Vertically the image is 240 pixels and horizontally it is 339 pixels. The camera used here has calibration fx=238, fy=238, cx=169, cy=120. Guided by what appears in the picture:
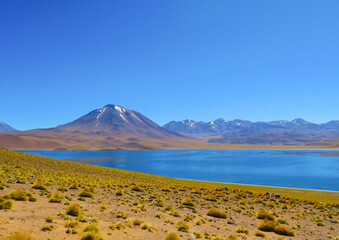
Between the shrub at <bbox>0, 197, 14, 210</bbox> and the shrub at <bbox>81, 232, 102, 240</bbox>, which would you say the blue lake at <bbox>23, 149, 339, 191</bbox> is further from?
the shrub at <bbox>0, 197, 14, 210</bbox>

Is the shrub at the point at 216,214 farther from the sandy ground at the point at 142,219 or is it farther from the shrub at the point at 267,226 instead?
the shrub at the point at 267,226

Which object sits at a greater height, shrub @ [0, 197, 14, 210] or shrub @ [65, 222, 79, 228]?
shrub @ [0, 197, 14, 210]

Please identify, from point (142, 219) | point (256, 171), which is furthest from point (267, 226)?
point (256, 171)

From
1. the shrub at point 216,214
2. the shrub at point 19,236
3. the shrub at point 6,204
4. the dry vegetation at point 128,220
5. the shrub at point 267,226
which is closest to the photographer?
the shrub at point 19,236

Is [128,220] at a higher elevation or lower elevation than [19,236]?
lower

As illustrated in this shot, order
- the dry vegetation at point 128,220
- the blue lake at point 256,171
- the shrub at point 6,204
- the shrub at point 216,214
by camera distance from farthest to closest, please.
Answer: the blue lake at point 256,171
the shrub at point 216,214
the shrub at point 6,204
the dry vegetation at point 128,220

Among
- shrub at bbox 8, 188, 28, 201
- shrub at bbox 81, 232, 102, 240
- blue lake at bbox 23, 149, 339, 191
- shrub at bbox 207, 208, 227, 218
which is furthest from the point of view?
blue lake at bbox 23, 149, 339, 191

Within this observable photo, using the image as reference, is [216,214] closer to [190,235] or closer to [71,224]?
[190,235]

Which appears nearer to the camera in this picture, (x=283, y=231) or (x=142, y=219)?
(x=142, y=219)

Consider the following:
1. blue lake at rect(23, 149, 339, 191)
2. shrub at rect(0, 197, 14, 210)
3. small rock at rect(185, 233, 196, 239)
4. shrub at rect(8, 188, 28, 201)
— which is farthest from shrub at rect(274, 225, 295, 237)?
blue lake at rect(23, 149, 339, 191)

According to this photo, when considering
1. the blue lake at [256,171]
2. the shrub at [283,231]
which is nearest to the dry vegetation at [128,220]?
the shrub at [283,231]

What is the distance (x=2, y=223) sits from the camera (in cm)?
973

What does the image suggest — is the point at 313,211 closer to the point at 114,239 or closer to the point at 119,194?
the point at 119,194

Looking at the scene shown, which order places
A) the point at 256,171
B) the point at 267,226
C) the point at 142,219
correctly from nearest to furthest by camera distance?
the point at 142,219 → the point at 267,226 → the point at 256,171
